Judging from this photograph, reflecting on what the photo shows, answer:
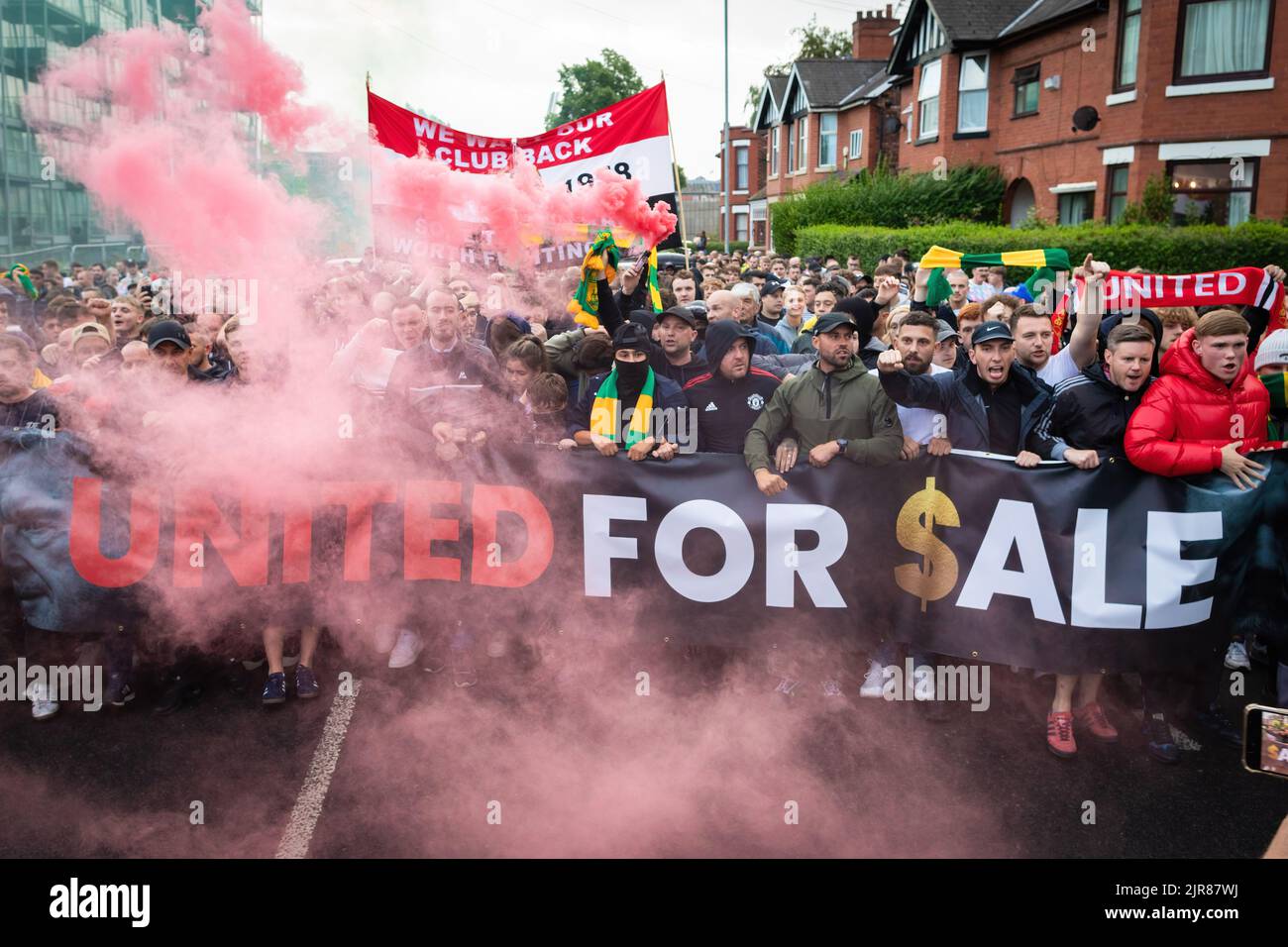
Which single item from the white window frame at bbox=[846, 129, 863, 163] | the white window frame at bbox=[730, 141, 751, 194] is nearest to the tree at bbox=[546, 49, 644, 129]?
the white window frame at bbox=[730, 141, 751, 194]

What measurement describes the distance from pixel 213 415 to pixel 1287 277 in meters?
14.5

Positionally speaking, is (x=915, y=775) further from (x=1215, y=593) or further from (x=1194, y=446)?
(x=1194, y=446)

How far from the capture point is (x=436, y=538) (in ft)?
15.7

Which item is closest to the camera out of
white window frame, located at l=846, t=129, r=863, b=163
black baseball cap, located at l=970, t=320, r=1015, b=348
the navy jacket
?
the navy jacket

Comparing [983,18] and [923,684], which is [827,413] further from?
[983,18]

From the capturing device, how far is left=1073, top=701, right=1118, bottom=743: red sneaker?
14.9ft

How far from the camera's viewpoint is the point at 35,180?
21.0 metres

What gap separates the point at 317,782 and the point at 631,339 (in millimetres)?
2601

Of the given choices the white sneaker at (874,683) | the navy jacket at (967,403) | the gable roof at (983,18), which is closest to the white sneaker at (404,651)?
the white sneaker at (874,683)

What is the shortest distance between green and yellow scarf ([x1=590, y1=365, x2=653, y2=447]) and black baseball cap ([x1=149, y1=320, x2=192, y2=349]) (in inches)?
87.8

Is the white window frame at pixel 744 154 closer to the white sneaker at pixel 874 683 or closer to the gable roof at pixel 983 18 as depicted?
the gable roof at pixel 983 18

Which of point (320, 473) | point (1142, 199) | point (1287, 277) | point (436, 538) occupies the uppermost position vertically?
point (1142, 199)

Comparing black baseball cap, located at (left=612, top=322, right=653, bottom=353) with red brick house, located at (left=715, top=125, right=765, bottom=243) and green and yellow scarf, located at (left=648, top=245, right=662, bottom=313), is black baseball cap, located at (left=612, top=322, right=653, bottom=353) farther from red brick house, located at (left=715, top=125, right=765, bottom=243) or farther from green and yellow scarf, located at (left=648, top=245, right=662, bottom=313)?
red brick house, located at (left=715, top=125, right=765, bottom=243)
